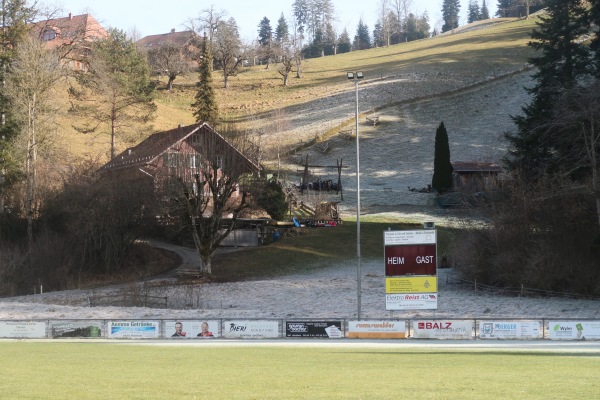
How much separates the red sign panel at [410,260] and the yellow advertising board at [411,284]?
0.24m

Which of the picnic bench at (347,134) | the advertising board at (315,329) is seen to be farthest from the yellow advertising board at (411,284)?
the picnic bench at (347,134)

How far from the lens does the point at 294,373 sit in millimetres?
19594

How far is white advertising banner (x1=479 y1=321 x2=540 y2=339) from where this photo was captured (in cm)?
3169

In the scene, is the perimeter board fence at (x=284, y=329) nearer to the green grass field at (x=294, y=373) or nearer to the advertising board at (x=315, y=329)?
the advertising board at (x=315, y=329)

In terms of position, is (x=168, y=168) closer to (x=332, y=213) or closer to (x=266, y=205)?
(x=266, y=205)

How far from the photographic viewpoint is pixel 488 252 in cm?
4569

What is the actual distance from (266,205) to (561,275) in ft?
98.9

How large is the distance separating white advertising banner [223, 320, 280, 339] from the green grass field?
4982 millimetres

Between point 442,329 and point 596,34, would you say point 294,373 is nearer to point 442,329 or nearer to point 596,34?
point 442,329

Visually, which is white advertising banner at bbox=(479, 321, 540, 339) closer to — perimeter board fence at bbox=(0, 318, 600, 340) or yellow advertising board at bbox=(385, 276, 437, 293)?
perimeter board fence at bbox=(0, 318, 600, 340)

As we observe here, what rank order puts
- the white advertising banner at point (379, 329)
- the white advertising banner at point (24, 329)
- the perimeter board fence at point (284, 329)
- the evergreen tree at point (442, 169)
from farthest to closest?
the evergreen tree at point (442, 169) < the white advertising banner at point (24, 329) < the white advertising banner at point (379, 329) < the perimeter board fence at point (284, 329)

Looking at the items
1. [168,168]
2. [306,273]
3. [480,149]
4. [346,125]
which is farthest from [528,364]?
[346,125]

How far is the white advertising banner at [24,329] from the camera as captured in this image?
34.9m

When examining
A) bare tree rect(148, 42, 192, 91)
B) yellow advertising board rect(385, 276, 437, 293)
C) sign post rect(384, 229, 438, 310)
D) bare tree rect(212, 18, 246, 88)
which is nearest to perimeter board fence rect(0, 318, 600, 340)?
sign post rect(384, 229, 438, 310)
